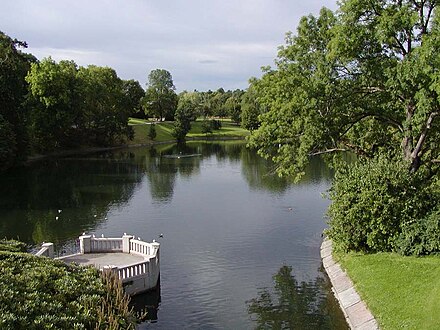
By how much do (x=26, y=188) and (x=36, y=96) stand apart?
29.1 m

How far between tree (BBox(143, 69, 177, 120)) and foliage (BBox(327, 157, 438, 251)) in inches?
4277

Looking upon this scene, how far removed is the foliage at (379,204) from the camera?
68.9ft

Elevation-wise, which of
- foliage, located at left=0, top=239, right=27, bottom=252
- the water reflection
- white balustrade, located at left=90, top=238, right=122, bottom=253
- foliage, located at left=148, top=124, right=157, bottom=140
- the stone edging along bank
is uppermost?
foliage, located at left=148, top=124, right=157, bottom=140

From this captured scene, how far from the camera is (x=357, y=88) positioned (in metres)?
23.7

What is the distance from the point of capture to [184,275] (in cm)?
2336

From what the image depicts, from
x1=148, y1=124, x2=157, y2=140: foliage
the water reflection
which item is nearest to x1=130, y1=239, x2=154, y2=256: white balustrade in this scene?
the water reflection

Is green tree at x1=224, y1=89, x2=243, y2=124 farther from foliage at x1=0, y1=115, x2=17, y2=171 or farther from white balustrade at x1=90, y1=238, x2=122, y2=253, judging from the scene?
white balustrade at x1=90, y1=238, x2=122, y2=253

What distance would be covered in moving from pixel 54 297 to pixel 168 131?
10803 centimetres

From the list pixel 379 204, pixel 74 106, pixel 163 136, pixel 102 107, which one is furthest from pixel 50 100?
pixel 379 204

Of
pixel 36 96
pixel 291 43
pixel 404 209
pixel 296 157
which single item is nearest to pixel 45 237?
pixel 296 157

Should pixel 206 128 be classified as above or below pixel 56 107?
below

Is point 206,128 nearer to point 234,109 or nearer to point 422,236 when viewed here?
point 234,109

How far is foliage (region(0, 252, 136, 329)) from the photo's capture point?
11.2 metres

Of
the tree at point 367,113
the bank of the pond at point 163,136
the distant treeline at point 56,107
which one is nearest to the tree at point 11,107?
the distant treeline at point 56,107
